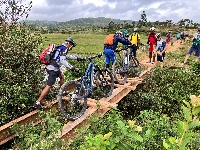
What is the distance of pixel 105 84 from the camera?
7902 millimetres

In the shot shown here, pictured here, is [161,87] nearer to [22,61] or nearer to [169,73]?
[169,73]

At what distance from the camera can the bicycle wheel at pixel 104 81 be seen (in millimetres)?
7398

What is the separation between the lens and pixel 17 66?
275 inches

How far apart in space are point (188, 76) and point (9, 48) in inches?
283

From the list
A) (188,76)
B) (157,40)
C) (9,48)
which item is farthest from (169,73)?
(9,48)

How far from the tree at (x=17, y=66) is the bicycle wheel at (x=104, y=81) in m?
1.77

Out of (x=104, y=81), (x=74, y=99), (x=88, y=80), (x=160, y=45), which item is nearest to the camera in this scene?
(x=74, y=99)

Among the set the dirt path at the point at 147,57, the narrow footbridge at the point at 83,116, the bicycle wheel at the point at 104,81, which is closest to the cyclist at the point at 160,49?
the dirt path at the point at 147,57

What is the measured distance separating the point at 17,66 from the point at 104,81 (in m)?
2.68

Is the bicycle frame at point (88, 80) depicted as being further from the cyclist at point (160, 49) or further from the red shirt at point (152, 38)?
the red shirt at point (152, 38)

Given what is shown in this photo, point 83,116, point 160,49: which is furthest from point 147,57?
point 83,116

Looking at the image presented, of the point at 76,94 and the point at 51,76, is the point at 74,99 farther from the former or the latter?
the point at 51,76

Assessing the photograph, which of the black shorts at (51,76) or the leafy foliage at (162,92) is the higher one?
the black shorts at (51,76)

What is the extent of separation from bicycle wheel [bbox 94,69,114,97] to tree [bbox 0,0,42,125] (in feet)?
5.80
